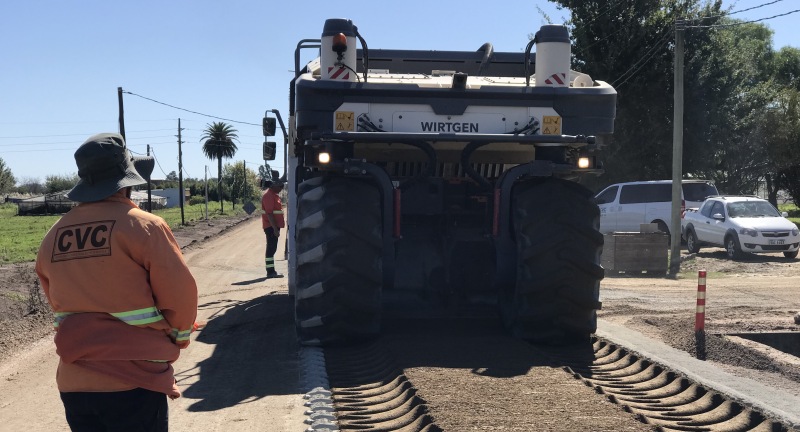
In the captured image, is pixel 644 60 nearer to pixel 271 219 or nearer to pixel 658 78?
pixel 658 78

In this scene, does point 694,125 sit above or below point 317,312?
above

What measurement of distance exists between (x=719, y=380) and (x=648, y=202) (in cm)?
1808

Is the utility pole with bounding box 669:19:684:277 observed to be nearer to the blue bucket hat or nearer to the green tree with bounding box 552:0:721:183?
the green tree with bounding box 552:0:721:183

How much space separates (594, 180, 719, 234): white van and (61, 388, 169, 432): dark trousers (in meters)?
21.8

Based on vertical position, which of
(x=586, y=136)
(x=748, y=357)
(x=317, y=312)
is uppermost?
(x=586, y=136)

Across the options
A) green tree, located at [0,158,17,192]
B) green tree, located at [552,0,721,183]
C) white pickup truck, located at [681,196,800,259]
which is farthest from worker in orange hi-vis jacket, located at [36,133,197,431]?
green tree, located at [0,158,17,192]

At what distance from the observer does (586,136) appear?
27.6 ft

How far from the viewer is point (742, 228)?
2083cm

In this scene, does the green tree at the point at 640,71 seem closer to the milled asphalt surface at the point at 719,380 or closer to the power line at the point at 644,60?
the power line at the point at 644,60

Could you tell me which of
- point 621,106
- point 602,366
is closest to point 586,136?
point 602,366

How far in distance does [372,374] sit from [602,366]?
79.6 inches

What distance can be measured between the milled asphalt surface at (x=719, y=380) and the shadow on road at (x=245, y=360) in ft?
10.4

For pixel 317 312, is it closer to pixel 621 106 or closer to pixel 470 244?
pixel 470 244

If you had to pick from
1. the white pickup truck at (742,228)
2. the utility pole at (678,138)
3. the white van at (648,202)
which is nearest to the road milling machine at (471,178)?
the utility pole at (678,138)
